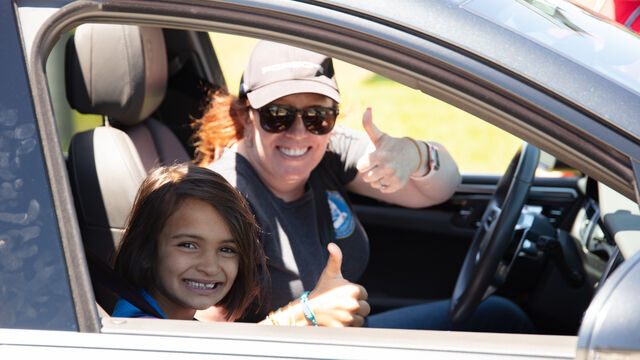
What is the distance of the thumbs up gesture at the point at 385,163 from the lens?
1786 mm

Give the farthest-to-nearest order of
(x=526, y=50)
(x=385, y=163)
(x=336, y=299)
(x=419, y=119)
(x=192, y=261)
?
(x=419, y=119), (x=385, y=163), (x=192, y=261), (x=336, y=299), (x=526, y=50)

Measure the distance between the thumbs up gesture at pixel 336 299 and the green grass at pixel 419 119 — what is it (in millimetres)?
3901

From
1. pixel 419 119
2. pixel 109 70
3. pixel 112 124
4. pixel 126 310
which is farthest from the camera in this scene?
pixel 419 119

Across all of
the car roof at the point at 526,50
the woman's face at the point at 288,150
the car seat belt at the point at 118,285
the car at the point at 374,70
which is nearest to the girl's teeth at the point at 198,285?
the car seat belt at the point at 118,285

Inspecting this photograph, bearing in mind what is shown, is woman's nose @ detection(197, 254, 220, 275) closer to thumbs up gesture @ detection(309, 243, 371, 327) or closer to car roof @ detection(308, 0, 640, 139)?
thumbs up gesture @ detection(309, 243, 371, 327)

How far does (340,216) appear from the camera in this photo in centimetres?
209

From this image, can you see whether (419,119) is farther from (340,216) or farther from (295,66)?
(295,66)

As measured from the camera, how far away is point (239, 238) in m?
1.58

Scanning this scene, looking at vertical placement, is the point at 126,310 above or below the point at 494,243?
above

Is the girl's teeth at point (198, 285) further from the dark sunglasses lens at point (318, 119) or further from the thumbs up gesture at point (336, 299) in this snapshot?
the dark sunglasses lens at point (318, 119)

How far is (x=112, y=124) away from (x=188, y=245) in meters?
0.98

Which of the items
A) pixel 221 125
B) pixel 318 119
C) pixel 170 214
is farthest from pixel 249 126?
pixel 170 214

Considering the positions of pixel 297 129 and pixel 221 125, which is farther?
pixel 221 125

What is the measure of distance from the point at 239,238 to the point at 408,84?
0.64m
